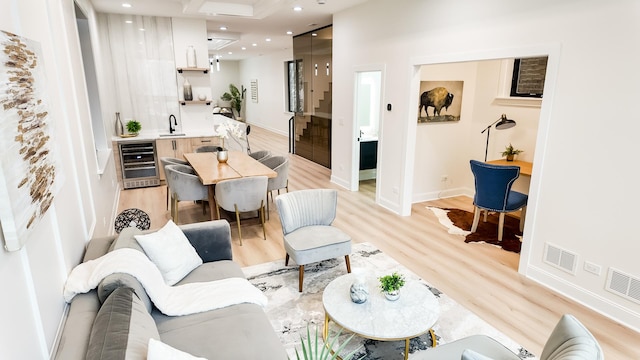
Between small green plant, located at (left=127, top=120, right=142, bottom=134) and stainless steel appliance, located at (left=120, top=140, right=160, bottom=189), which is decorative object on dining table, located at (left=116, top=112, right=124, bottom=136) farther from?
stainless steel appliance, located at (left=120, top=140, right=160, bottom=189)

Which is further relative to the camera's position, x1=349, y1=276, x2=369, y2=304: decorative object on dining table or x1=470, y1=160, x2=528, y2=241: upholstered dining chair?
x1=470, y1=160, x2=528, y2=241: upholstered dining chair

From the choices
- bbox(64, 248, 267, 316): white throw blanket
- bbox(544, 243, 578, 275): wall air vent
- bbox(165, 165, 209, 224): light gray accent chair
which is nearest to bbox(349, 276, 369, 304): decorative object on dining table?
bbox(64, 248, 267, 316): white throw blanket

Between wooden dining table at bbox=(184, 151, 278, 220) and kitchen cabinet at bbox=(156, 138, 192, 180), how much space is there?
3.99ft

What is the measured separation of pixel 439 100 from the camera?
5504mm

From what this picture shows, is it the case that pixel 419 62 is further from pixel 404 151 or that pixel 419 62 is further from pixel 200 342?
pixel 200 342

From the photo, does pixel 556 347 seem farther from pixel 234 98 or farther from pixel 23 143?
pixel 234 98

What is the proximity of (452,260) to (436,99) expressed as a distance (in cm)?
271

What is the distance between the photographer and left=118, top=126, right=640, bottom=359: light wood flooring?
274 cm

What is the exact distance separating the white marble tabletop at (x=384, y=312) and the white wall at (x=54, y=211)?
4.99 feet

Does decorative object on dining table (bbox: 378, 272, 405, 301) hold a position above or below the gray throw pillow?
below

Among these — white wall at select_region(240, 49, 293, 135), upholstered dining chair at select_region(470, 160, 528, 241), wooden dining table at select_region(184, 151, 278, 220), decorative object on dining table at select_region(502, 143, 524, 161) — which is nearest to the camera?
upholstered dining chair at select_region(470, 160, 528, 241)

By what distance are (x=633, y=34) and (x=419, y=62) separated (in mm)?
2228

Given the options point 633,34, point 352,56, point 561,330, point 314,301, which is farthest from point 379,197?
point 561,330

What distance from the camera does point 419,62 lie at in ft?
14.7
